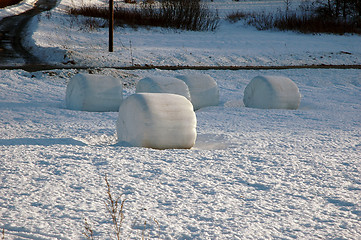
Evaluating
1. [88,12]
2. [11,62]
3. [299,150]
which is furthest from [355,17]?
[299,150]

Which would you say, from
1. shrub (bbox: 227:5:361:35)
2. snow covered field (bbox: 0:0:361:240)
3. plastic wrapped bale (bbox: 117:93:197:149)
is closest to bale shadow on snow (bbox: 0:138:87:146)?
snow covered field (bbox: 0:0:361:240)

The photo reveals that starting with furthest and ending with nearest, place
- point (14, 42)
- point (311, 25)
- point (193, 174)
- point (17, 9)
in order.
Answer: point (17, 9) → point (311, 25) → point (14, 42) → point (193, 174)

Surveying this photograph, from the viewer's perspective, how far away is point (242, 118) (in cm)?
802

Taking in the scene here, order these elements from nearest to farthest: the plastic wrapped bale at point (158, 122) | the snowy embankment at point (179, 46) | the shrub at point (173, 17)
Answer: the plastic wrapped bale at point (158, 122) < the snowy embankment at point (179, 46) < the shrub at point (173, 17)

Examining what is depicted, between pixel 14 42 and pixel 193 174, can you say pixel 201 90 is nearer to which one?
pixel 193 174

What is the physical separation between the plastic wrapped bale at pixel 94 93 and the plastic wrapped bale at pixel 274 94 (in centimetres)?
298

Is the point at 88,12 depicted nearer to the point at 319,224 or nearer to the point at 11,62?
the point at 11,62

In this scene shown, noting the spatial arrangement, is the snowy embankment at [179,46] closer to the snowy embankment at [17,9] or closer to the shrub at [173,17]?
the shrub at [173,17]

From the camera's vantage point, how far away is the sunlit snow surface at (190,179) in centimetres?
324

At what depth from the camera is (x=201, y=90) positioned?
30.3 ft

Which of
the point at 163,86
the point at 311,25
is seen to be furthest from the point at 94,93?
the point at 311,25

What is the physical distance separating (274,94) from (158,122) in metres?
A: 4.38

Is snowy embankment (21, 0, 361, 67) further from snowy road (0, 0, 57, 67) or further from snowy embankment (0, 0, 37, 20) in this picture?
snowy embankment (0, 0, 37, 20)

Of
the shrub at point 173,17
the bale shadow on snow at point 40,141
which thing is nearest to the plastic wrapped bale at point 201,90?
the bale shadow on snow at point 40,141
